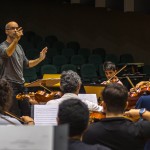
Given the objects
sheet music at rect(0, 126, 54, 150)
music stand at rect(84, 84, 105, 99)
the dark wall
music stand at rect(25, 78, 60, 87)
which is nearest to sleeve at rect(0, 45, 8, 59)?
music stand at rect(25, 78, 60, 87)

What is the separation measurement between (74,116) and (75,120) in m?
0.02

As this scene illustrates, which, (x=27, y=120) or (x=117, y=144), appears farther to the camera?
(x=27, y=120)

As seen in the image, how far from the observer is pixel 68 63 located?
10.7 metres

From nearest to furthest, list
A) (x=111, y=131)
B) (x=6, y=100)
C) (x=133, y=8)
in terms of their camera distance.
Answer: (x=111, y=131) < (x=6, y=100) < (x=133, y=8)

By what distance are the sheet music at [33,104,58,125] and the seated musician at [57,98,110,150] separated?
131 centimetres

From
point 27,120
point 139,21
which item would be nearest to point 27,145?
point 27,120

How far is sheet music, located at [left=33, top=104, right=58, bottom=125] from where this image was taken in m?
3.38

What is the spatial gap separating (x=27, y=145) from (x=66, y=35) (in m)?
11.6

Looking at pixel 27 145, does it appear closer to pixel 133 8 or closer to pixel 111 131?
pixel 111 131

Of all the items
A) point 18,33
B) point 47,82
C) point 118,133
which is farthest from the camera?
point 47,82

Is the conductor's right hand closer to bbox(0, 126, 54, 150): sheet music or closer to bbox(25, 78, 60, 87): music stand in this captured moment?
bbox(25, 78, 60, 87): music stand

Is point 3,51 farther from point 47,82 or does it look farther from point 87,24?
point 87,24

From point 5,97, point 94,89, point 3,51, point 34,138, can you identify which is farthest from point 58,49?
point 34,138

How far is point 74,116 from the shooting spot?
6.66 ft
